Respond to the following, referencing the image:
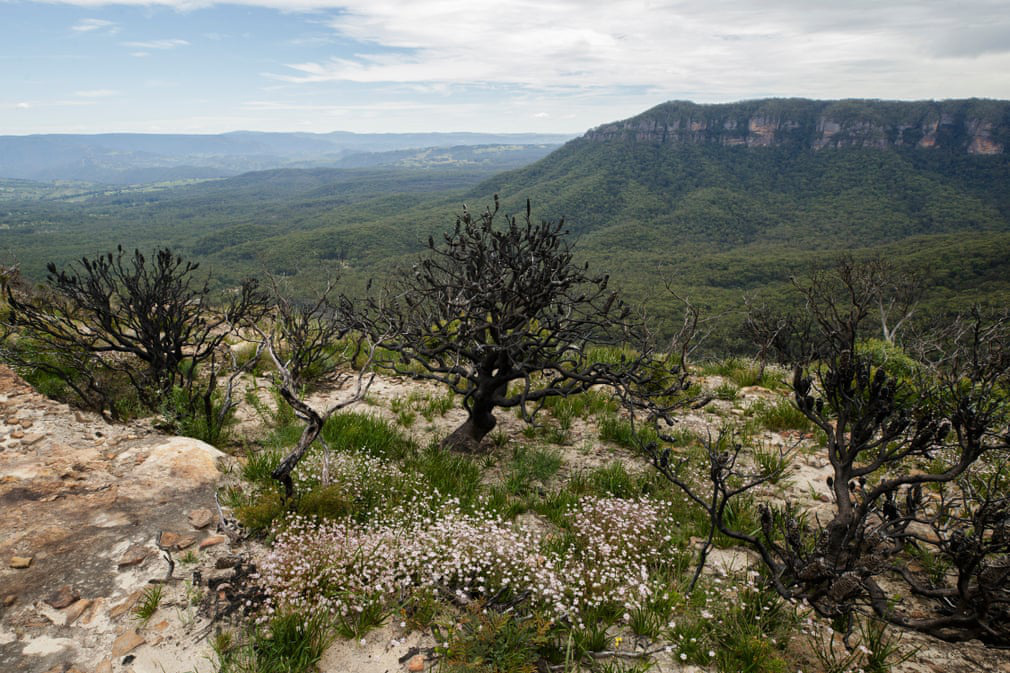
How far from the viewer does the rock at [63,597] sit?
325 centimetres

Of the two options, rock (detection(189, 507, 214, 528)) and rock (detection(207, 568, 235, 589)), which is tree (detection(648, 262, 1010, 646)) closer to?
rock (detection(207, 568, 235, 589))

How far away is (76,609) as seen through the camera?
3234 mm

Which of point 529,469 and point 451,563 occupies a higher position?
point 451,563

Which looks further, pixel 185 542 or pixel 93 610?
pixel 185 542

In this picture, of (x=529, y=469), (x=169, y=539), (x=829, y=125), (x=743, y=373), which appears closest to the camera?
(x=169, y=539)

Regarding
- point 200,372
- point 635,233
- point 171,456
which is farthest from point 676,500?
point 635,233

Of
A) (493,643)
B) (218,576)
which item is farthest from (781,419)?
(218,576)

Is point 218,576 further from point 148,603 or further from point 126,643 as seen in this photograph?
point 126,643

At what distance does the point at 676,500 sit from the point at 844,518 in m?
1.81

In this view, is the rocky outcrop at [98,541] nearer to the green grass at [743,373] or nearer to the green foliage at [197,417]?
the green foliage at [197,417]

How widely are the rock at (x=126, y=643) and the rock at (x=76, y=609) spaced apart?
370mm

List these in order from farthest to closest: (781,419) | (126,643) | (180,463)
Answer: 1. (781,419)
2. (180,463)
3. (126,643)

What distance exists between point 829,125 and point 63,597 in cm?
21602

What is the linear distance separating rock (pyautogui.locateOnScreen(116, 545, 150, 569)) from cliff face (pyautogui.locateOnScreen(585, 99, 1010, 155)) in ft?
673
